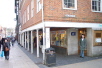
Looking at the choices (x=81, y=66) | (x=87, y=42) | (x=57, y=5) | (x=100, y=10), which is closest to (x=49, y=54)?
(x=81, y=66)

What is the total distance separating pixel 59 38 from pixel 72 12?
13.9 feet

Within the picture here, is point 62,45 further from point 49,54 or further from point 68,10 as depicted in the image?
point 49,54

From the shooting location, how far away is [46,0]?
8.59m

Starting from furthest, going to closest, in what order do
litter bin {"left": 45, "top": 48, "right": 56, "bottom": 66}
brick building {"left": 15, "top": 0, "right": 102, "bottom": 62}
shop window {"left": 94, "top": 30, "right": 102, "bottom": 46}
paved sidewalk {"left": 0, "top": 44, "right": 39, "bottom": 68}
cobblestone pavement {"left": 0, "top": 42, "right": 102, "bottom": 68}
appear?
shop window {"left": 94, "top": 30, "right": 102, "bottom": 46} → brick building {"left": 15, "top": 0, "right": 102, "bottom": 62} → paved sidewalk {"left": 0, "top": 44, "right": 39, "bottom": 68} → cobblestone pavement {"left": 0, "top": 42, "right": 102, "bottom": 68} → litter bin {"left": 45, "top": 48, "right": 56, "bottom": 66}

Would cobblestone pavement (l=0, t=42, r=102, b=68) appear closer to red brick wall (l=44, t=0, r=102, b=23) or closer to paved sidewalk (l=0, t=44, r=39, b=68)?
paved sidewalk (l=0, t=44, r=39, b=68)

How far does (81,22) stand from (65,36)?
99.1 inches

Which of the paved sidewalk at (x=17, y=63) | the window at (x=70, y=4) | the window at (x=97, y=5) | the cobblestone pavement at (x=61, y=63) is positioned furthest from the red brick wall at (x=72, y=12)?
the paved sidewalk at (x=17, y=63)

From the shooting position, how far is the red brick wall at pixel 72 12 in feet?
28.3

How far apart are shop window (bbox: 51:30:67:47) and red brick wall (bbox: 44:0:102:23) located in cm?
274

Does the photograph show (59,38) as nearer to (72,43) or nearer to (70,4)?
(72,43)

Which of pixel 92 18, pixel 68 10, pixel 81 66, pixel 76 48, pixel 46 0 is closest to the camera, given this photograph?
pixel 81 66

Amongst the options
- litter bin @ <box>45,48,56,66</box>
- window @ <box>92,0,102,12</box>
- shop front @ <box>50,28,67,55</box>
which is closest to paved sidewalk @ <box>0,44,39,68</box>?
litter bin @ <box>45,48,56,66</box>

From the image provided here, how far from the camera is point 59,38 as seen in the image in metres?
13.0

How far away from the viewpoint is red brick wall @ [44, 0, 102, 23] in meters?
8.62
